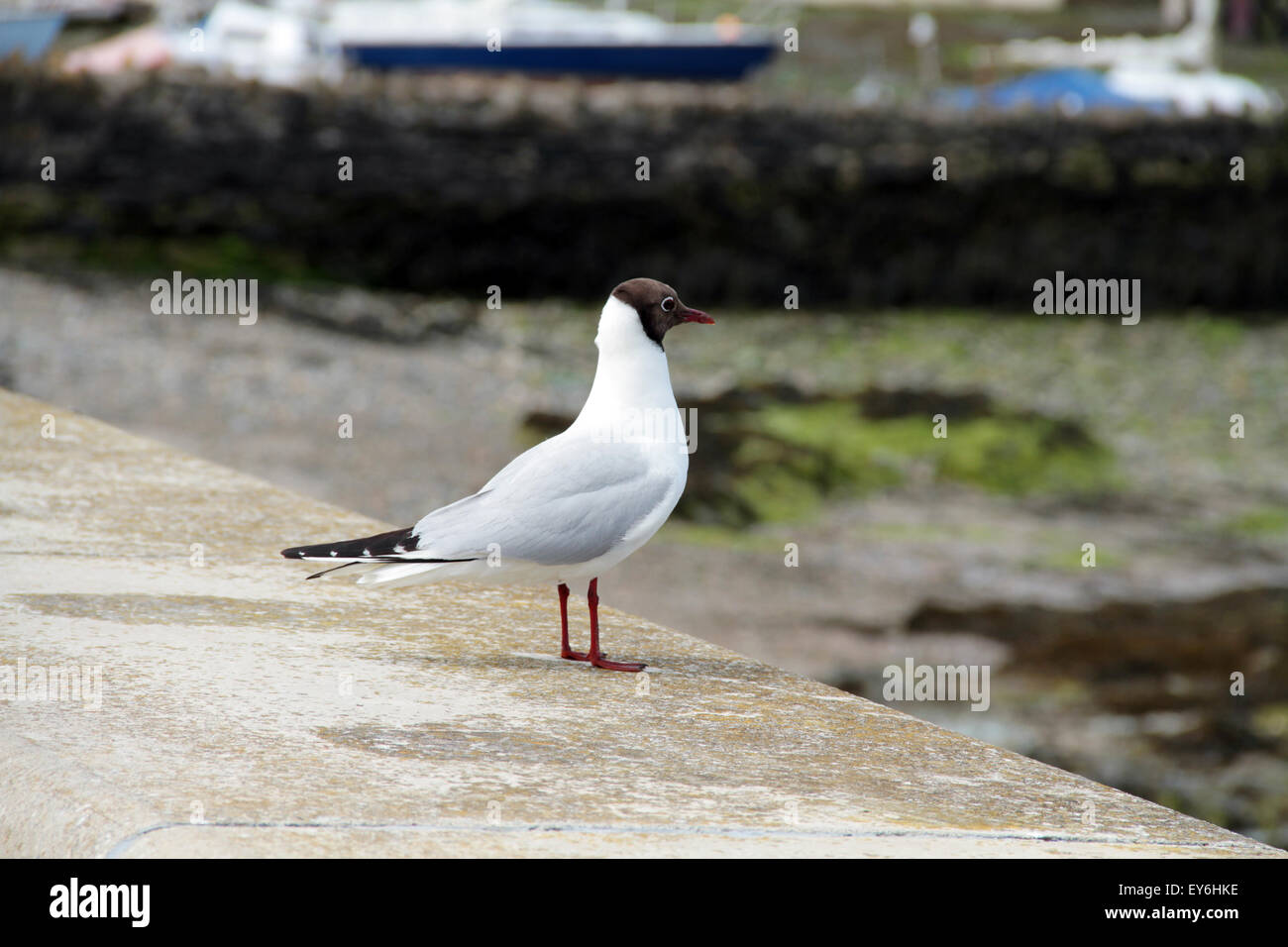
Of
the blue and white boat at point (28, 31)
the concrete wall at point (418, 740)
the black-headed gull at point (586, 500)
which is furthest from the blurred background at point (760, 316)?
the black-headed gull at point (586, 500)

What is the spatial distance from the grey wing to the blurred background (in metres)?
5.35

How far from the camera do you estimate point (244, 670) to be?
3.62 meters

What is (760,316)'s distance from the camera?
1869cm

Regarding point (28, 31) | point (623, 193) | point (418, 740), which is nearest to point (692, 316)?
point (418, 740)

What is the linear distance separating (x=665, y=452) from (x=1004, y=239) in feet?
53.4

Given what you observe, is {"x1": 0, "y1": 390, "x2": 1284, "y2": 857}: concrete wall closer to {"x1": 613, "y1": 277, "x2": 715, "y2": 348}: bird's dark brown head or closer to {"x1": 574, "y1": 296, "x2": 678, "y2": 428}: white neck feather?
{"x1": 574, "y1": 296, "x2": 678, "y2": 428}: white neck feather

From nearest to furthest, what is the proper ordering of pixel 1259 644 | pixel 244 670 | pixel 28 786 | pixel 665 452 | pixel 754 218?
pixel 28 786 → pixel 244 670 → pixel 665 452 → pixel 1259 644 → pixel 754 218

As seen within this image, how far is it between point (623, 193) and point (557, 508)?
593 inches

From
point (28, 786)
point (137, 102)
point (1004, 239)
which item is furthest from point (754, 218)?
point (28, 786)

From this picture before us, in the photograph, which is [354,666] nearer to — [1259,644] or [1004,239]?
[1259,644]

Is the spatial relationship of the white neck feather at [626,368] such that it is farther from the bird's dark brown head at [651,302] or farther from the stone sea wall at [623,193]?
the stone sea wall at [623,193]

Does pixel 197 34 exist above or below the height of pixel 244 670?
above

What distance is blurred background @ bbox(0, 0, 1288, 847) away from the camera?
10.8 m

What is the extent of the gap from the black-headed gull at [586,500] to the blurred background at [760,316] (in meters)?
5.29
